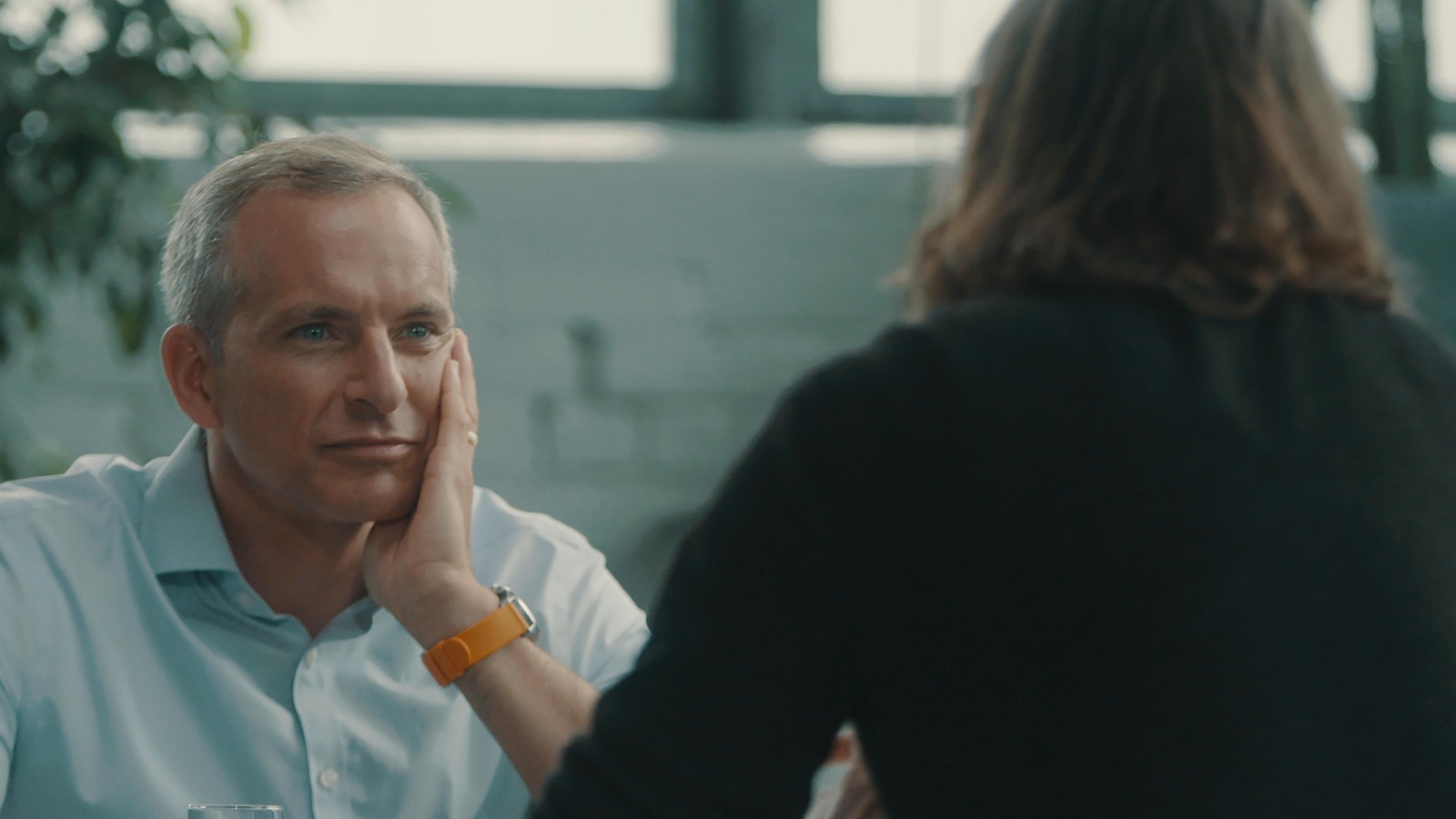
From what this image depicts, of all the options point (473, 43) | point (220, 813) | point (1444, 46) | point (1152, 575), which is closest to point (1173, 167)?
point (1152, 575)

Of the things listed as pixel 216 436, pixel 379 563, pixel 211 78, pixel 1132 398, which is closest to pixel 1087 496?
pixel 1132 398

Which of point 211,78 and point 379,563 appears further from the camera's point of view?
point 211,78

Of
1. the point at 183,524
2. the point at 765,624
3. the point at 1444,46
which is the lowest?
the point at 183,524

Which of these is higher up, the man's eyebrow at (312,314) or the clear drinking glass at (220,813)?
the man's eyebrow at (312,314)

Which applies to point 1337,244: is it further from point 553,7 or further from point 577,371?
point 553,7

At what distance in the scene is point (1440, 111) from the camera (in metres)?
2.69

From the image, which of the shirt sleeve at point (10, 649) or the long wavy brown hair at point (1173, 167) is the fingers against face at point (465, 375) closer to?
the shirt sleeve at point (10, 649)

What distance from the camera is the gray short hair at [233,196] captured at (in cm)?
120

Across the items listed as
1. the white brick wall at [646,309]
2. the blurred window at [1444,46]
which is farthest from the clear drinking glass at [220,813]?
the blurred window at [1444,46]

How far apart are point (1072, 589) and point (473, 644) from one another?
1.88 ft

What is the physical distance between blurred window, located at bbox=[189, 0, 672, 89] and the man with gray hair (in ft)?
3.97

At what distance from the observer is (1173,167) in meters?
0.66

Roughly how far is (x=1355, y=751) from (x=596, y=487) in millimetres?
1722

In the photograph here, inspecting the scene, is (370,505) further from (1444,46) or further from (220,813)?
(1444,46)
